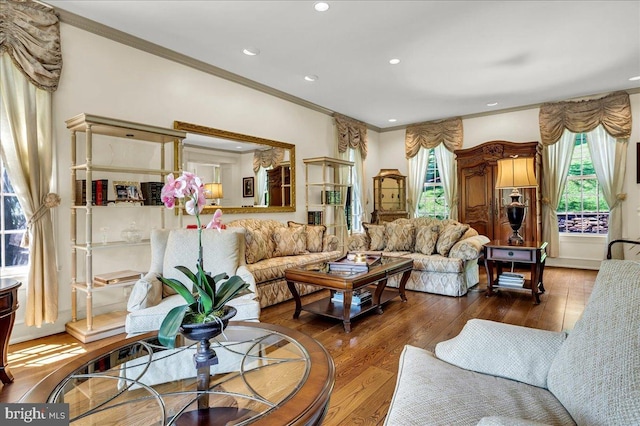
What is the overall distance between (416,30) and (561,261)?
15.8ft

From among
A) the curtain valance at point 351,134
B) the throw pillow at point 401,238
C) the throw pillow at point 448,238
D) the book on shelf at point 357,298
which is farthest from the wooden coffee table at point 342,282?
the curtain valance at point 351,134

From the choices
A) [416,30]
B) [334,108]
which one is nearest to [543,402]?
[416,30]

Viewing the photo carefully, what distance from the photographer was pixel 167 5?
2.92 metres

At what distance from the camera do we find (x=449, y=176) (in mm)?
6684

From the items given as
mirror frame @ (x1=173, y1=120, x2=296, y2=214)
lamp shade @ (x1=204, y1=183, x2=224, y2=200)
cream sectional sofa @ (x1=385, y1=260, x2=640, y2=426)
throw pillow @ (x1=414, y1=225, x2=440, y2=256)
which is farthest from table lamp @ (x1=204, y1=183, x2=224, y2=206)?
cream sectional sofa @ (x1=385, y1=260, x2=640, y2=426)

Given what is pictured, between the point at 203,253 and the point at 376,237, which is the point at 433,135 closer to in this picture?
the point at 376,237

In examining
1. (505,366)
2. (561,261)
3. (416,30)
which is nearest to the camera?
(505,366)

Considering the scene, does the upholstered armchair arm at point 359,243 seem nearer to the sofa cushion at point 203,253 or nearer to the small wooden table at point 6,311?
the sofa cushion at point 203,253

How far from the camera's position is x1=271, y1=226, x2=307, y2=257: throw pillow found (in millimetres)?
4434

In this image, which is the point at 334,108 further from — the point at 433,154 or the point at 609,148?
the point at 609,148

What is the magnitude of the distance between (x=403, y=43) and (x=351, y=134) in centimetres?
292

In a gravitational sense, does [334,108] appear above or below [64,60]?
above

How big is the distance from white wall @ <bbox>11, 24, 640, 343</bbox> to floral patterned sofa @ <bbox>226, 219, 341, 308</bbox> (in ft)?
1.70

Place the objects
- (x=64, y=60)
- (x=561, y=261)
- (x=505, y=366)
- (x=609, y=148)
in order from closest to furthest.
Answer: (x=505, y=366) → (x=64, y=60) → (x=609, y=148) → (x=561, y=261)
